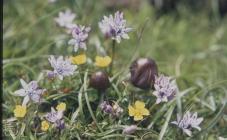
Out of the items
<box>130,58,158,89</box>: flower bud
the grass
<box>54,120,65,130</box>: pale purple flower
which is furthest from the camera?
<box>130,58,158,89</box>: flower bud

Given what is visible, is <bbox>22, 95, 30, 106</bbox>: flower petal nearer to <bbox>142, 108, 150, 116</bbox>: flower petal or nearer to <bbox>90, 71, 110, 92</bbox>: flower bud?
<bbox>90, 71, 110, 92</bbox>: flower bud

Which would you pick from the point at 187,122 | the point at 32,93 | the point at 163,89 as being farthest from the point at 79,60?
the point at 187,122

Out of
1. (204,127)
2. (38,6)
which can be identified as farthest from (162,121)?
(38,6)

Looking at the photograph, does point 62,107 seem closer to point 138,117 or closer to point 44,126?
point 44,126

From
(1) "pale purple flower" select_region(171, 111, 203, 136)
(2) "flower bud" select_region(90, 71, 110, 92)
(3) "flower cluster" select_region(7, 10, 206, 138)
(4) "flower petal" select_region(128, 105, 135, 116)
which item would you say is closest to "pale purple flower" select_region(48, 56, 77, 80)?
(3) "flower cluster" select_region(7, 10, 206, 138)

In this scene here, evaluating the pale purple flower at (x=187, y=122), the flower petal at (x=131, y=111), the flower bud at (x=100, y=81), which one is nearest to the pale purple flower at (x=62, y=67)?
the flower bud at (x=100, y=81)

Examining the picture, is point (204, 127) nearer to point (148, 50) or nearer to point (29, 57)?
point (29, 57)
